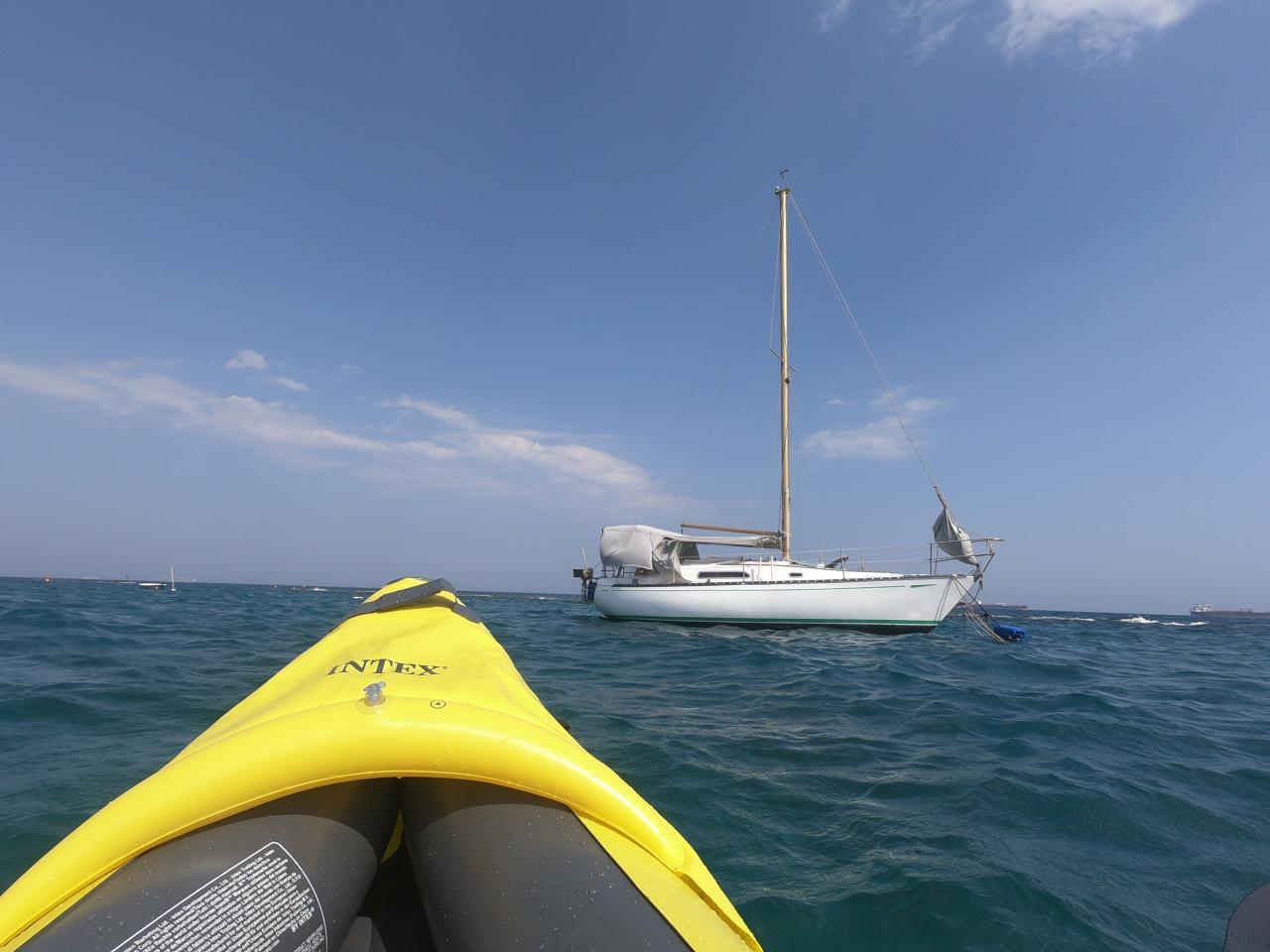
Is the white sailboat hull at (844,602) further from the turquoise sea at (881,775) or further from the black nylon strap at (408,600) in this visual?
the black nylon strap at (408,600)

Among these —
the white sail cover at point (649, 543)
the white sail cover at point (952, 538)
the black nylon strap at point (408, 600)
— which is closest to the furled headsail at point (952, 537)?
the white sail cover at point (952, 538)

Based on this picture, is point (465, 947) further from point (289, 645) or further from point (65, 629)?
point (65, 629)

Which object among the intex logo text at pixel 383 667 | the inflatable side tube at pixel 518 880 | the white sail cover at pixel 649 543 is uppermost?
the white sail cover at pixel 649 543

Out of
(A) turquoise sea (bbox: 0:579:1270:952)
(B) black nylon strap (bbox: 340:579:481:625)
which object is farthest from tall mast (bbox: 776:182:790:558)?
(B) black nylon strap (bbox: 340:579:481:625)

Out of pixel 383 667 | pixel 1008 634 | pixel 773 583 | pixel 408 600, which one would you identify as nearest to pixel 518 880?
pixel 383 667

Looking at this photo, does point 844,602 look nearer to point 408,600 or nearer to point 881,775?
point 881,775

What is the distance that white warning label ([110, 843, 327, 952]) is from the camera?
106 cm

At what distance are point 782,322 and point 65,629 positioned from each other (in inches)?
815

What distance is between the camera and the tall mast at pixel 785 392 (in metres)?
19.6

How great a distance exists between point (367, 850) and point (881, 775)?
3.55m

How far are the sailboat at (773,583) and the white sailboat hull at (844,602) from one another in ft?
0.09

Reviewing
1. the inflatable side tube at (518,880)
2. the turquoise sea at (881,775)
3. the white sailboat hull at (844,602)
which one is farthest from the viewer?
the white sailboat hull at (844,602)

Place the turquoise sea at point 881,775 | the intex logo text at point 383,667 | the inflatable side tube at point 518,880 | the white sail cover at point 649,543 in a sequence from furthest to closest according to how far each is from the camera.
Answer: the white sail cover at point 649,543, the turquoise sea at point 881,775, the intex logo text at point 383,667, the inflatable side tube at point 518,880

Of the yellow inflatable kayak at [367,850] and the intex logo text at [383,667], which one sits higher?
the intex logo text at [383,667]
